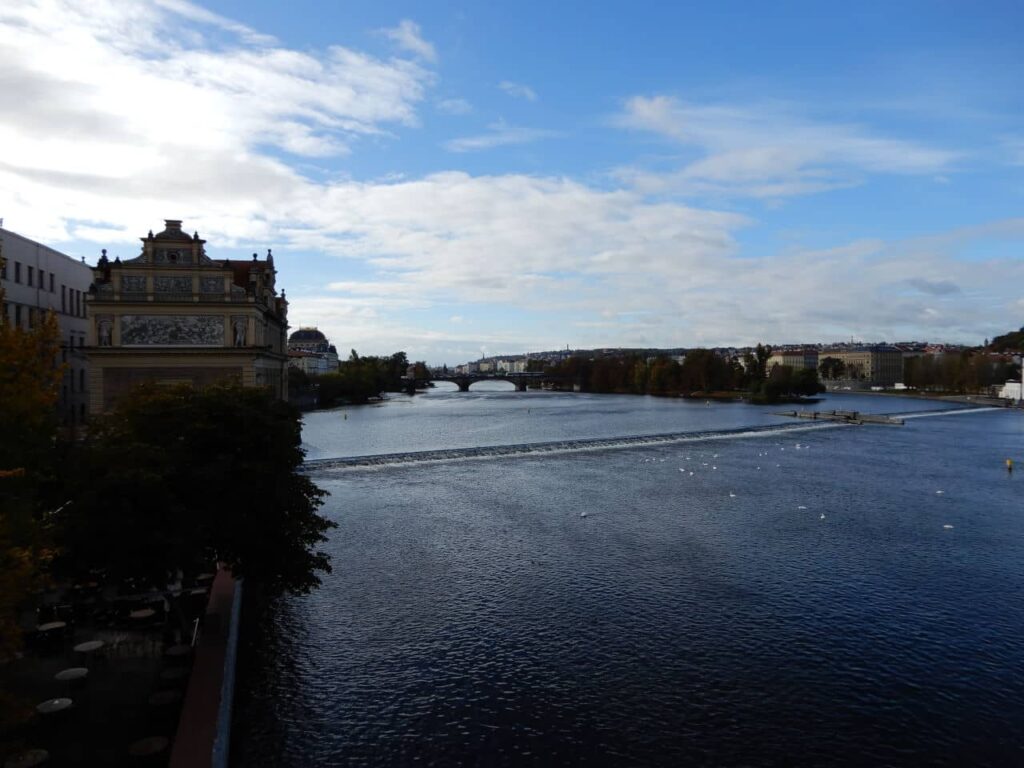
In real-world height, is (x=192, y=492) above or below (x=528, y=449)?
above

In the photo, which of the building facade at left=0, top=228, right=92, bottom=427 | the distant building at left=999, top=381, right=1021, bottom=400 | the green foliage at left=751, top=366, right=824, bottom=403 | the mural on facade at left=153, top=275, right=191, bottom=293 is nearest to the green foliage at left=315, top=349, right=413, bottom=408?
the building facade at left=0, top=228, right=92, bottom=427

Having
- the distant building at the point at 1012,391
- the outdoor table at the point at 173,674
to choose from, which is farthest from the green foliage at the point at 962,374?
the outdoor table at the point at 173,674

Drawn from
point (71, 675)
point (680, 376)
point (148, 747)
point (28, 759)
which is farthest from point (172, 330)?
point (680, 376)

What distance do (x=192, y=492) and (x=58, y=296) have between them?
1819 inches

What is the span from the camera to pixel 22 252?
51.1 m

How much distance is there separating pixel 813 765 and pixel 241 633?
1659cm

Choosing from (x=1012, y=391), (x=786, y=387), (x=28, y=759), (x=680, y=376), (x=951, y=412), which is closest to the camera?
(x=28, y=759)

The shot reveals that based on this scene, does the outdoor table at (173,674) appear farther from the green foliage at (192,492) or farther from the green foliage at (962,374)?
the green foliage at (962,374)

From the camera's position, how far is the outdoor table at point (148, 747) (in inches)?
585

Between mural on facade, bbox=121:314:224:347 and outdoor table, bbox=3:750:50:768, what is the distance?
126ft

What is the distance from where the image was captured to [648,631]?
77.4 ft

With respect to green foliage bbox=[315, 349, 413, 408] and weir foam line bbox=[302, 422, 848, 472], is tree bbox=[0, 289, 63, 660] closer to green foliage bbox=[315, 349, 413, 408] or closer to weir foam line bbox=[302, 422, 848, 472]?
weir foam line bbox=[302, 422, 848, 472]

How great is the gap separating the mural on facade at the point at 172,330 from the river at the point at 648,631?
13968 mm

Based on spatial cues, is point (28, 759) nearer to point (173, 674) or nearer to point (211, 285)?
point (173, 674)
